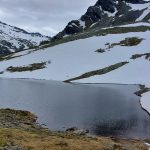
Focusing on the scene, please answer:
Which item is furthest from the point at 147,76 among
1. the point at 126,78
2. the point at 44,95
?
the point at 44,95

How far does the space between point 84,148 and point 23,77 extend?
13604 centimetres

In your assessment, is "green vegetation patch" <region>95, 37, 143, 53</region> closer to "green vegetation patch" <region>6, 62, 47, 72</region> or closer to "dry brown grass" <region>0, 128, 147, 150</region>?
"green vegetation patch" <region>6, 62, 47, 72</region>

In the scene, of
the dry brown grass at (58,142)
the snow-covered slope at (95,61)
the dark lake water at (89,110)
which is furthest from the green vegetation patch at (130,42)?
the dry brown grass at (58,142)

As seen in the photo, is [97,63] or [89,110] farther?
[97,63]

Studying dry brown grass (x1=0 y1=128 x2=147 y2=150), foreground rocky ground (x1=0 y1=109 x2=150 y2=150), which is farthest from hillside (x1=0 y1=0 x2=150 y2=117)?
dry brown grass (x1=0 y1=128 x2=147 y2=150)

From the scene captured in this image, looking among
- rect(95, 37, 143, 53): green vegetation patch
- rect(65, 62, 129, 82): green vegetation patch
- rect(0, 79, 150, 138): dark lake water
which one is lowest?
rect(0, 79, 150, 138): dark lake water

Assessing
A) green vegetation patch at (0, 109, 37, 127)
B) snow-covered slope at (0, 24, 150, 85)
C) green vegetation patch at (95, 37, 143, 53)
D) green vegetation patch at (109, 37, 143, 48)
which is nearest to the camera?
green vegetation patch at (0, 109, 37, 127)

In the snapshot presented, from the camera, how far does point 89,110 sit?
2975 inches

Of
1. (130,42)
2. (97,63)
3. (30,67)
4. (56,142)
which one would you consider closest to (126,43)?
(130,42)

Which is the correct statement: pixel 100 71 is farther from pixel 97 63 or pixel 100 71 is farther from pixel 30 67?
pixel 30 67

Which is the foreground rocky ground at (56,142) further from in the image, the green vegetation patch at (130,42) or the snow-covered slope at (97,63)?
the green vegetation patch at (130,42)

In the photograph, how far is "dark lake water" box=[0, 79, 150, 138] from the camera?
60219mm

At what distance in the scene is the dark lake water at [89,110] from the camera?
198ft

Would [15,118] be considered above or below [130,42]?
below
